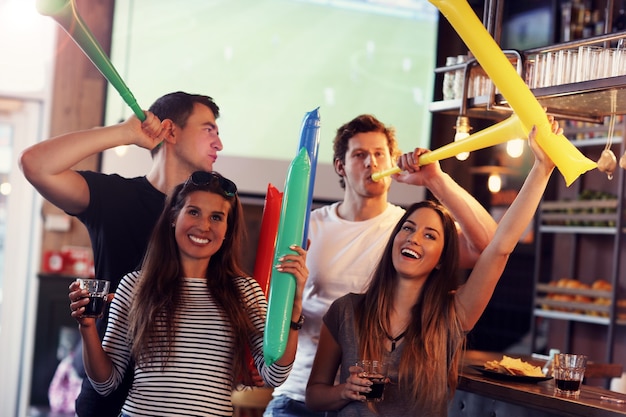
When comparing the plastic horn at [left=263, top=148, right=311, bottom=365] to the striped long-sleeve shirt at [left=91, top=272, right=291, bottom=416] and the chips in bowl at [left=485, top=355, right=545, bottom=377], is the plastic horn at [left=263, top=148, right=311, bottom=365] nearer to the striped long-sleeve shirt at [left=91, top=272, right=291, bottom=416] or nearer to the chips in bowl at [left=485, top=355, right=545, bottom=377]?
the striped long-sleeve shirt at [left=91, top=272, right=291, bottom=416]

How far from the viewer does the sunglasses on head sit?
8.56ft

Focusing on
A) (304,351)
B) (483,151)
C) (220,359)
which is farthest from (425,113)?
(220,359)

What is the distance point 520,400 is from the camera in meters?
2.80

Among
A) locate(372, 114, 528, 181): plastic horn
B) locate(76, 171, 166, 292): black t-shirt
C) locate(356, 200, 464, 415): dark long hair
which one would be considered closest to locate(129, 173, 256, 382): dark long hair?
locate(76, 171, 166, 292): black t-shirt

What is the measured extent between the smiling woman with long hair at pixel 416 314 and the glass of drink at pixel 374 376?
2 centimetres

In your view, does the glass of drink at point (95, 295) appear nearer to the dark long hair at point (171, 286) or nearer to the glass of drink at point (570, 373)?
the dark long hair at point (171, 286)

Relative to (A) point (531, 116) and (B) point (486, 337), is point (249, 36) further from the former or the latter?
(A) point (531, 116)

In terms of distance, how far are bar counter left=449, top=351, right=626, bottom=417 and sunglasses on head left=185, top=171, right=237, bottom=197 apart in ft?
3.52

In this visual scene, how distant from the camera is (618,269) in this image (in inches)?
215

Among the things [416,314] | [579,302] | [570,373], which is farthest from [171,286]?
[579,302]

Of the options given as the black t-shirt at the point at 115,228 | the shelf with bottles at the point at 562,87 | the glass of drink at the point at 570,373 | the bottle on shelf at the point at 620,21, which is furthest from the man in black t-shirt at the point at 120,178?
the bottle on shelf at the point at 620,21

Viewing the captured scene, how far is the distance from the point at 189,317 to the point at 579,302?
3849 mm

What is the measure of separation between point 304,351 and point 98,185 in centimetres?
90

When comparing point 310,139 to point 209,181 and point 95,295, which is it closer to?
point 209,181
